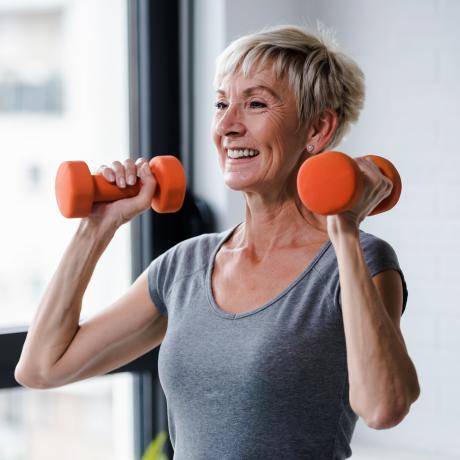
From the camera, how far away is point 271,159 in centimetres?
143

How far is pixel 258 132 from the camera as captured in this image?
4.69 feet

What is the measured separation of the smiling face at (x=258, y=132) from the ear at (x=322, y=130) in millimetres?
39

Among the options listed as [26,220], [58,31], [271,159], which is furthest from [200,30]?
[271,159]

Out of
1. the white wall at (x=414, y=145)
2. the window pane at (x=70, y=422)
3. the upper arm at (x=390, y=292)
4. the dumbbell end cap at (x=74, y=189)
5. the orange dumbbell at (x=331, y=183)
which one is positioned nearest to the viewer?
the orange dumbbell at (x=331, y=183)

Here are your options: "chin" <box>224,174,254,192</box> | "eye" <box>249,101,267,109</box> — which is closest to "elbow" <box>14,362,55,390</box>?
"chin" <box>224,174,254,192</box>

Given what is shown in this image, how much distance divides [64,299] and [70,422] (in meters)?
0.97

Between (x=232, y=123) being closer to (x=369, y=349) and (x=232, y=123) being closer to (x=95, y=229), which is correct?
(x=95, y=229)

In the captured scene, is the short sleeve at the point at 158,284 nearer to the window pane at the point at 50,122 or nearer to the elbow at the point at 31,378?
the elbow at the point at 31,378

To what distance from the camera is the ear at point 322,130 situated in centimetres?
147

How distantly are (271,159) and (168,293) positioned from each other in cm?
31

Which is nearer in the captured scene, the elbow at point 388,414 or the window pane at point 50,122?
the elbow at point 388,414

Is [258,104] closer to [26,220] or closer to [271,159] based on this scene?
[271,159]

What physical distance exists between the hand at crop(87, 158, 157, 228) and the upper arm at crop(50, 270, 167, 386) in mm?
143

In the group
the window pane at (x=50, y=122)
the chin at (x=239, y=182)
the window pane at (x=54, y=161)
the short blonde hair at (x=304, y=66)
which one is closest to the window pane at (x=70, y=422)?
the window pane at (x=54, y=161)
